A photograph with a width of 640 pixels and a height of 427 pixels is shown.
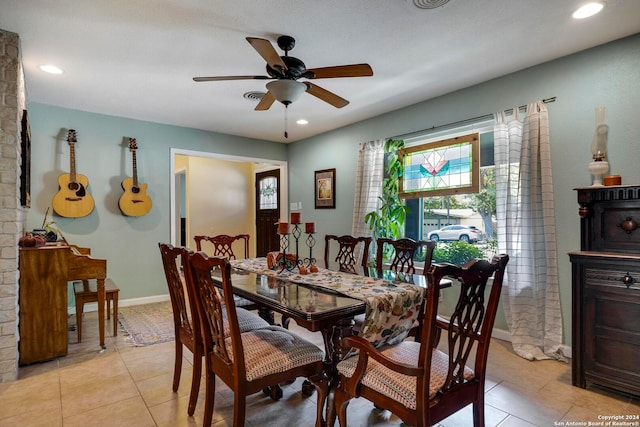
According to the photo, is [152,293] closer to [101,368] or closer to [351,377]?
[101,368]

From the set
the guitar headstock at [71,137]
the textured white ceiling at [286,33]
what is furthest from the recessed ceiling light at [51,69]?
the guitar headstock at [71,137]

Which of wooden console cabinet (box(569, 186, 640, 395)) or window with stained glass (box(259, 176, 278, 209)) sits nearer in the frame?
wooden console cabinet (box(569, 186, 640, 395))

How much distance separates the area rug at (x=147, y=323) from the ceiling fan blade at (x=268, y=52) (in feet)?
8.55

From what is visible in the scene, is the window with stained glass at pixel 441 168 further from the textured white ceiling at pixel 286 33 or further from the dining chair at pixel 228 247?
the dining chair at pixel 228 247

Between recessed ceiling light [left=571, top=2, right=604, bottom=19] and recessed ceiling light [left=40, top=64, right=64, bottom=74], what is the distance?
395cm

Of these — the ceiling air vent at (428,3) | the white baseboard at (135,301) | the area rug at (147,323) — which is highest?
the ceiling air vent at (428,3)

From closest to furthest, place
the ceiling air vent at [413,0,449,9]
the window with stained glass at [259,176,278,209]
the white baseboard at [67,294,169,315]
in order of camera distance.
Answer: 1. the ceiling air vent at [413,0,449,9]
2. the white baseboard at [67,294,169,315]
3. the window with stained glass at [259,176,278,209]

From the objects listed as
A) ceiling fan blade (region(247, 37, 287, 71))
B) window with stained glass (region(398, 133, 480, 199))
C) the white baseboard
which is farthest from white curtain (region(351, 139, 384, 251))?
the white baseboard

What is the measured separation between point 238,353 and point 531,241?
2.57 metres

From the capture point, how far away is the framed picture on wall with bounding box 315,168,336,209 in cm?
507

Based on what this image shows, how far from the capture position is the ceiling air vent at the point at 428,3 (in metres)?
2.06

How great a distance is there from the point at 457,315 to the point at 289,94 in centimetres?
178

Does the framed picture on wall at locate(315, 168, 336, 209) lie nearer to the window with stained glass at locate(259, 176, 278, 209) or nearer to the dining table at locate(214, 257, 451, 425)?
the window with stained glass at locate(259, 176, 278, 209)

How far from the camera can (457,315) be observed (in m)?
1.37
